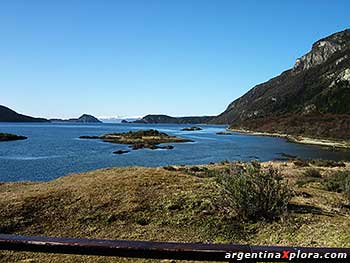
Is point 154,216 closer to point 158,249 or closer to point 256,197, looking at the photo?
point 256,197

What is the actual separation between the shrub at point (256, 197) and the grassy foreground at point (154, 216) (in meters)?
0.29

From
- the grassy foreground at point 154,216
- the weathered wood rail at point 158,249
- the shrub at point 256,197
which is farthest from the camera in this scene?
the shrub at point 256,197

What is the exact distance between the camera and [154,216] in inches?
470

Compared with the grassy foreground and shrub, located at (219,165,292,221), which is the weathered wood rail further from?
shrub, located at (219,165,292,221)

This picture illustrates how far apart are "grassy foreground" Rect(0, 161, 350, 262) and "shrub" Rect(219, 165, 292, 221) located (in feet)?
0.96

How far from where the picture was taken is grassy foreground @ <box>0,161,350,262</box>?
32.9ft

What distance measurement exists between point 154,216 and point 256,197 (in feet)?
10.5

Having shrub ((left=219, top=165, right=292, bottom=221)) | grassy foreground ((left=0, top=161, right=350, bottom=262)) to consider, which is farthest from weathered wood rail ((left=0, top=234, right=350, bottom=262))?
shrub ((left=219, top=165, right=292, bottom=221))

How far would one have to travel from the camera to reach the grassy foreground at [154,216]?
395 inches

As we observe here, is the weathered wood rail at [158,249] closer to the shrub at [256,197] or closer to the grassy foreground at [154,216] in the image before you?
the grassy foreground at [154,216]

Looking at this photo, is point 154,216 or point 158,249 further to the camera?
point 154,216

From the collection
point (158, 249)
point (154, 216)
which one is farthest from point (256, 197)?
point (158, 249)

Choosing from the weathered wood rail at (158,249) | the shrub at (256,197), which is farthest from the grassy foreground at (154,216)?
the weathered wood rail at (158,249)

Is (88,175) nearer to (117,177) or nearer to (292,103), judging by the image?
(117,177)
